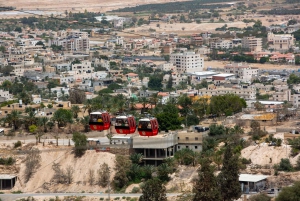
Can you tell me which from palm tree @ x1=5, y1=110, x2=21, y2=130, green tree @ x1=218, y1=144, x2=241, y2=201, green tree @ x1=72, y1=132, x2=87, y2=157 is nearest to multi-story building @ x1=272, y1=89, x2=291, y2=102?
palm tree @ x1=5, y1=110, x2=21, y2=130

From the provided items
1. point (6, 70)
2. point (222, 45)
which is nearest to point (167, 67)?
point (6, 70)

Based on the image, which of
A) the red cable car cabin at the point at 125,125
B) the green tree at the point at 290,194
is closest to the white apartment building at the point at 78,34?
the red cable car cabin at the point at 125,125

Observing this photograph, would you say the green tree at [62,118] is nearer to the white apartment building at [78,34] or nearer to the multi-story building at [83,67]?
the multi-story building at [83,67]

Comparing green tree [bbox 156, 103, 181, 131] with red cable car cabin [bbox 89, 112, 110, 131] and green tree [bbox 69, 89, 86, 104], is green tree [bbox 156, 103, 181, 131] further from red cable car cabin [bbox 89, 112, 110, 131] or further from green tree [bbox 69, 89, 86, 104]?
green tree [bbox 69, 89, 86, 104]

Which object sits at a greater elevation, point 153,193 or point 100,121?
point 100,121

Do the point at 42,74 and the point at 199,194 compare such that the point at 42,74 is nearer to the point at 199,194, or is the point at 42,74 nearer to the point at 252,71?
the point at 252,71

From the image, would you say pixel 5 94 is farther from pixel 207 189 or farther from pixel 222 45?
pixel 222 45
